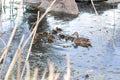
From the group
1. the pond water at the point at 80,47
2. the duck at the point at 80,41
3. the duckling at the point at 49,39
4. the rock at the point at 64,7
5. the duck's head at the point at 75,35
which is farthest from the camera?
the rock at the point at 64,7

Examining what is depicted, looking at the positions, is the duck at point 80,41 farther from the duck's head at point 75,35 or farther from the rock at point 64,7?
the rock at point 64,7

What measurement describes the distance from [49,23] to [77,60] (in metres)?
3.80

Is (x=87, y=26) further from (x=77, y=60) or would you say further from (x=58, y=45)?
(x=77, y=60)

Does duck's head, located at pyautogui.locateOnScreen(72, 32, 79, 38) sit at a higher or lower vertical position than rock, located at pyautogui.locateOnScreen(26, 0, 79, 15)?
higher

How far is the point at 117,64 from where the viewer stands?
7379 millimetres

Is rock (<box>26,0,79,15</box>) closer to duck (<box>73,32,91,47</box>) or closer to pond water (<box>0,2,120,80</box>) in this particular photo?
pond water (<box>0,2,120,80</box>)

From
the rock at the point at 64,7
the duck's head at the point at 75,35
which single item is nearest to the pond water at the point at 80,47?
the duck's head at the point at 75,35

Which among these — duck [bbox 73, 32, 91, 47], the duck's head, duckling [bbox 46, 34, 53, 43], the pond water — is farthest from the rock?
duckling [bbox 46, 34, 53, 43]

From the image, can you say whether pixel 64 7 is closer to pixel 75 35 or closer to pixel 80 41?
pixel 75 35

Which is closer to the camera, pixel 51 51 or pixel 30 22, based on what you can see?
pixel 51 51

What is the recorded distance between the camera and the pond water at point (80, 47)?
696 cm

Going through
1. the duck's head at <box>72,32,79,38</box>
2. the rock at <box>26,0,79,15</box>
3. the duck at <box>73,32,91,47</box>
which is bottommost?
the rock at <box>26,0,79,15</box>

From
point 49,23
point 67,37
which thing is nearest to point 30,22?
point 49,23

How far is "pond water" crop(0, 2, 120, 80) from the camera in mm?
6965
